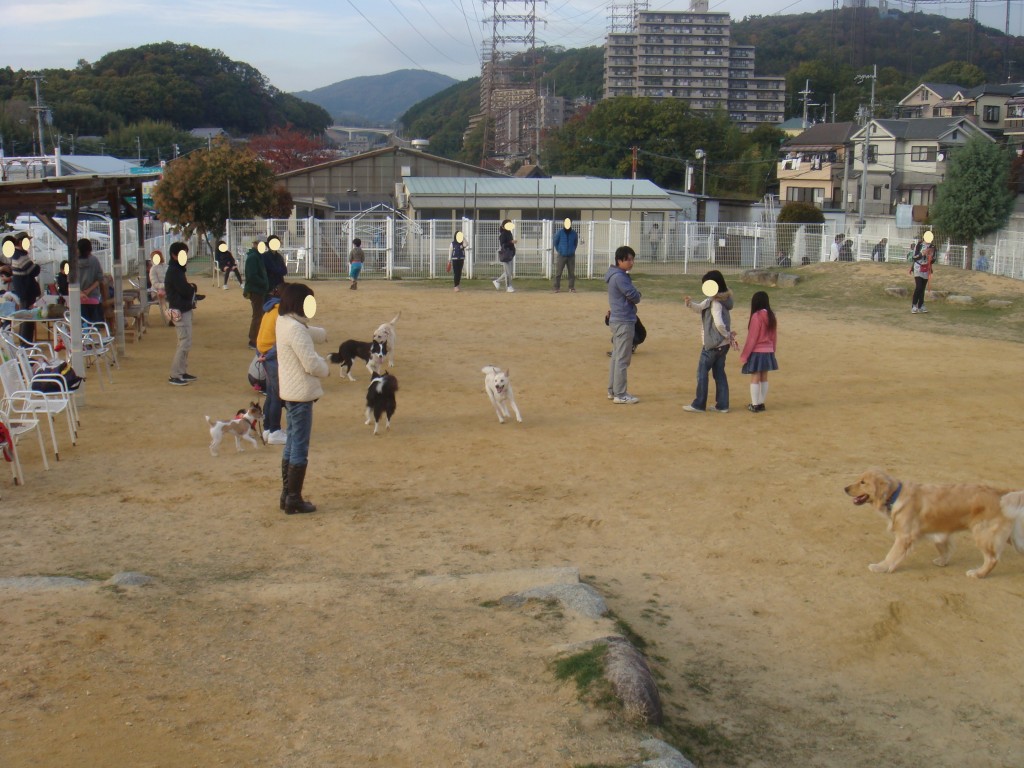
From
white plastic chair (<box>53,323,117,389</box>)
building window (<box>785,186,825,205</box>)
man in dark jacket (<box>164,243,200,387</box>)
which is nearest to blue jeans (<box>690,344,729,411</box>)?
man in dark jacket (<box>164,243,200,387</box>)

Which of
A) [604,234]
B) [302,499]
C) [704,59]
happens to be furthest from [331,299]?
[704,59]

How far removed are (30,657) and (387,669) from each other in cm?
159

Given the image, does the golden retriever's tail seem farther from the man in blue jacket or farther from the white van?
the white van

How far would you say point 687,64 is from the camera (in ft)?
416

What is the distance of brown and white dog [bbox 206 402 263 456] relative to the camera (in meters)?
8.77

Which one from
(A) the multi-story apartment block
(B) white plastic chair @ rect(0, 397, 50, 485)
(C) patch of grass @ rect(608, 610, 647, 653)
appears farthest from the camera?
(A) the multi-story apartment block

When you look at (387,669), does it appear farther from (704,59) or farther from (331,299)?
(704,59)

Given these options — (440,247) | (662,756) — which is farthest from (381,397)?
(440,247)

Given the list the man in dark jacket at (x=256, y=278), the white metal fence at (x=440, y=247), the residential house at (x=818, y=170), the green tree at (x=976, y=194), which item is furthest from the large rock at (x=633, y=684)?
the residential house at (x=818, y=170)

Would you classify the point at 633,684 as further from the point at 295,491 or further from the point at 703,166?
the point at 703,166

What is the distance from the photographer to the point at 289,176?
153 feet

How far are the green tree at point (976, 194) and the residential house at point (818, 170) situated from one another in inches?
1062

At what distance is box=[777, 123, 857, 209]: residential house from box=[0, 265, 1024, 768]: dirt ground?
52489 millimetres

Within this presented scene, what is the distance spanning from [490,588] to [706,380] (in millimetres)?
6004
